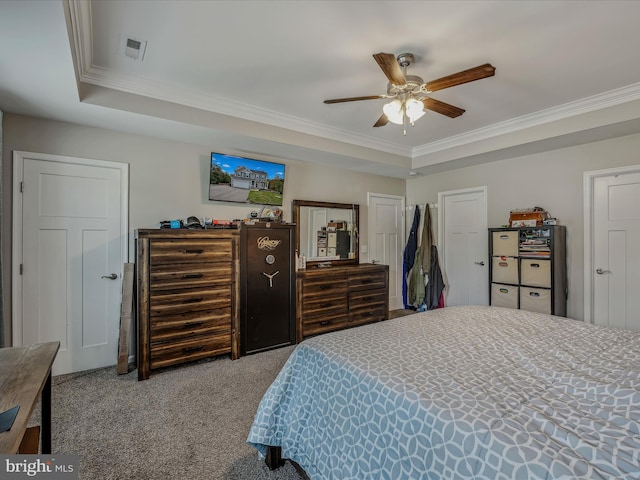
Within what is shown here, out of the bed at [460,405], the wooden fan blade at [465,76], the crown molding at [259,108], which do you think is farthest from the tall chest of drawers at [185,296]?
the wooden fan blade at [465,76]

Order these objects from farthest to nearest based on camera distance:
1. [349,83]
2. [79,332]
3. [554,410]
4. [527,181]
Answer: [527,181], [79,332], [349,83], [554,410]

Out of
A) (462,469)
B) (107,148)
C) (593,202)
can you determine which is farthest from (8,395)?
(593,202)

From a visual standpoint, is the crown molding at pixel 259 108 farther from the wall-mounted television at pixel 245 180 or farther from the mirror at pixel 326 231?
the mirror at pixel 326 231

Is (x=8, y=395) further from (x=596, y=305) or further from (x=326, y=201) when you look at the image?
(x=596, y=305)

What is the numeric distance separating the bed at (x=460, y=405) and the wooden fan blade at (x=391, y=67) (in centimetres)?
165

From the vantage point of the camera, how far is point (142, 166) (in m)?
3.24

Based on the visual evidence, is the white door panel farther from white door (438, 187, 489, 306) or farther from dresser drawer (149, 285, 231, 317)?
dresser drawer (149, 285, 231, 317)

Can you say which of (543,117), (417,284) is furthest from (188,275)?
(543,117)

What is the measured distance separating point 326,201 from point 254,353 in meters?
2.32

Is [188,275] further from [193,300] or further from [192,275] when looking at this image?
[193,300]

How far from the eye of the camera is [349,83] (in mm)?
2678

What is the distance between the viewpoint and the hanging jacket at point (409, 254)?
5.26 meters

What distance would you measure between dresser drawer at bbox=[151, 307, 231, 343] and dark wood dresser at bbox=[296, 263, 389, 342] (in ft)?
3.06

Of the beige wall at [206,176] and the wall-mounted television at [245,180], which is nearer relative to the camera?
the beige wall at [206,176]
